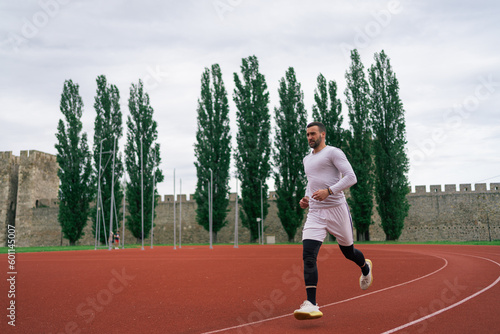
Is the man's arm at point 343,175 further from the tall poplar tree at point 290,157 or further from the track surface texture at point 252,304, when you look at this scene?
the tall poplar tree at point 290,157

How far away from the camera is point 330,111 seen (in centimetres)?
3531

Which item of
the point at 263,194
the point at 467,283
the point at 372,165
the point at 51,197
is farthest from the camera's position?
the point at 51,197

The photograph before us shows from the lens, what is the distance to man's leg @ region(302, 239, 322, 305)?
161 inches

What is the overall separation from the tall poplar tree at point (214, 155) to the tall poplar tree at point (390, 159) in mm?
12254

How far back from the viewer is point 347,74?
1362 inches

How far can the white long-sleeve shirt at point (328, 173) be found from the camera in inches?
174

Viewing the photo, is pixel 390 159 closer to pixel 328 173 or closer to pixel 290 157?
pixel 290 157

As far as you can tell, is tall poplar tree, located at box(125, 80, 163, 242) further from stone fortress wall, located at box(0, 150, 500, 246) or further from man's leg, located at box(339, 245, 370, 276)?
man's leg, located at box(339, 245, 370, 276)

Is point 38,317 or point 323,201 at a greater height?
point 323,201

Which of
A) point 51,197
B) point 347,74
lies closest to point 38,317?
point 347,74

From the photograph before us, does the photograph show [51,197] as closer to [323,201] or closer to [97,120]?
[97,120]

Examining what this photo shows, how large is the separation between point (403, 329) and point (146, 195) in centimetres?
3555
